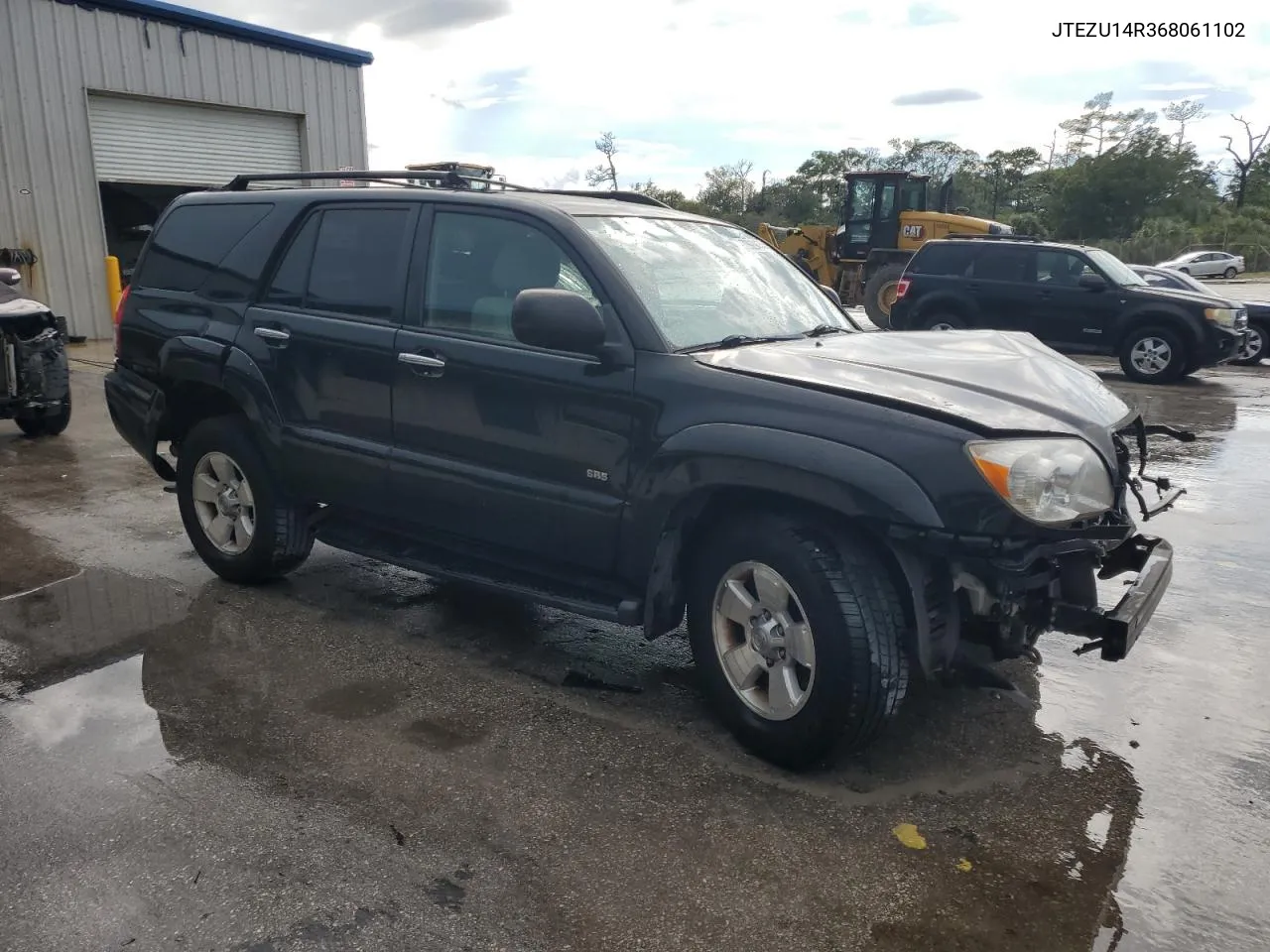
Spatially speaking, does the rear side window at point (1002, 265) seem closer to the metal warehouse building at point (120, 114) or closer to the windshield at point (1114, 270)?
the windshield at point (1114, 270)

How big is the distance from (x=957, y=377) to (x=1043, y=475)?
0.57m

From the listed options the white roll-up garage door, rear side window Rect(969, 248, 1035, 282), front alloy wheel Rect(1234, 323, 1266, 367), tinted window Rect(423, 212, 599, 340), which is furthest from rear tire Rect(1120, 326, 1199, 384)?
the white roll-up garage door

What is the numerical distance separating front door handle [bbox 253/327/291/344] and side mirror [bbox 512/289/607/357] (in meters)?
1.55

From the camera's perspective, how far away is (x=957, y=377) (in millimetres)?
3365

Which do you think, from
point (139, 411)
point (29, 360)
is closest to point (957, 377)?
point (139, 411)

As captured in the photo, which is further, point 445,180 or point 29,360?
point 29,360

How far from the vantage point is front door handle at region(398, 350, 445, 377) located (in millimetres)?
3977

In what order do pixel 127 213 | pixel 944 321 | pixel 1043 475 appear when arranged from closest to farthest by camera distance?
pixel 1043 475 → pixel 944 321 → pixel 127 213

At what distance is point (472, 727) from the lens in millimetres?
3578

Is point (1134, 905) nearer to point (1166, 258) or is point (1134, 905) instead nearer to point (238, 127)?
point (238, 127)

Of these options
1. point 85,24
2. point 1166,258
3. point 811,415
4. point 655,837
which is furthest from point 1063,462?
point 1166,258

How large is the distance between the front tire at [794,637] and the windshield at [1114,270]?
1162cm

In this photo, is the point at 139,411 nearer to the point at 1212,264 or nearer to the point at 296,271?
the point at 296,271

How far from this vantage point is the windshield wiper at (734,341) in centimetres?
356
